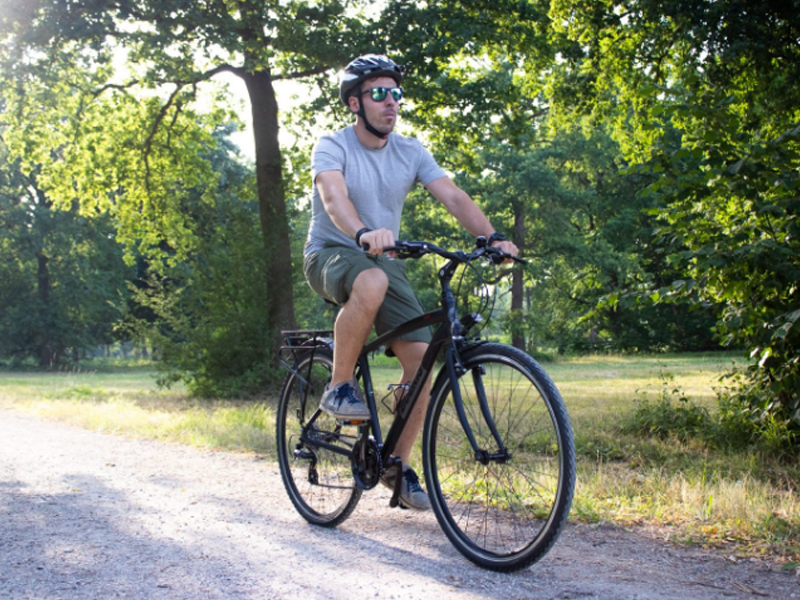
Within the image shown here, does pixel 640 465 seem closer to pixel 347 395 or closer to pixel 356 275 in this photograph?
pixel 347 395

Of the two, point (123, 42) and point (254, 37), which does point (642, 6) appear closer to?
point (254, 37)

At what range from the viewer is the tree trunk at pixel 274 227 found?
41.4 feet

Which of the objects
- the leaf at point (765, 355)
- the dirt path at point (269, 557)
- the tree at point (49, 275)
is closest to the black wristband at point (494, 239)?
the dirt path at point (269, 557)

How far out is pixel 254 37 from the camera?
38.2 feet

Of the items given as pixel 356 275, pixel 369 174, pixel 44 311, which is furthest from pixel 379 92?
pixel 44 311

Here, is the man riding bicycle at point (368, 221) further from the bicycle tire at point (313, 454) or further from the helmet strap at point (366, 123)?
the bicycle tire at point (313, 454)

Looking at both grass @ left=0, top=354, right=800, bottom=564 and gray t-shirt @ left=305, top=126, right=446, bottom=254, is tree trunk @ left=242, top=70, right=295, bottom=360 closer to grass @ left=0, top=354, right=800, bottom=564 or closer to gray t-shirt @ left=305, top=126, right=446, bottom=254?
grass @ left=0, top=354, right=800, bottom=564

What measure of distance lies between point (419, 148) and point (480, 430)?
1.62 meters

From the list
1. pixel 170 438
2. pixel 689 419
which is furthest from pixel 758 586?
pixel 170 438

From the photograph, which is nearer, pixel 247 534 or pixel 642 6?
pixel 247 534

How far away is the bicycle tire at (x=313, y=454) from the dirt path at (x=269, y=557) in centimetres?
13

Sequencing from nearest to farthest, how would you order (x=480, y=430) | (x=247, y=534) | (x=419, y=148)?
(x=480, y=430), (x=247, y=534), (x=419, y=148)

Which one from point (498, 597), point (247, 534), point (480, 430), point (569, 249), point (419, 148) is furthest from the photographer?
point (569, 249)

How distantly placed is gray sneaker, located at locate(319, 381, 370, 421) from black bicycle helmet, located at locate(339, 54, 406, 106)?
4.68 feet
